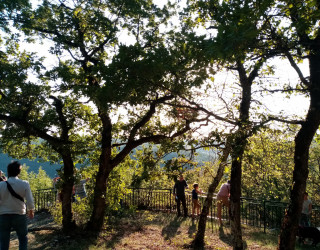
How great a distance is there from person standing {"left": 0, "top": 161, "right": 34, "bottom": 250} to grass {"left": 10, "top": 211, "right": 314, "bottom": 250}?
309 cm

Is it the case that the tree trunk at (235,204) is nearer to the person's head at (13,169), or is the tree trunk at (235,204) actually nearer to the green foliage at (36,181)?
the person's head at (13,169)

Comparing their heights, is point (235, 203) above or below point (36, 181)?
above

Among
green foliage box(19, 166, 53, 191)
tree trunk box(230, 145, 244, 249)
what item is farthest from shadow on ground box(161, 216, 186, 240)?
green foliage box(19, 166, 53, 191)

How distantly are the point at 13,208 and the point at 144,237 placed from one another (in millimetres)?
5370

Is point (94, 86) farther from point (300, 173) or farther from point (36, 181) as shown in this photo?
point (36, 181)

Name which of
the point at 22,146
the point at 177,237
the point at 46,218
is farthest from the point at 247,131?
the point at 46,218

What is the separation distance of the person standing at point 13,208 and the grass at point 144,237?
309 cm

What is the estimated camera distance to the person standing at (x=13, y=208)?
16.5 feet

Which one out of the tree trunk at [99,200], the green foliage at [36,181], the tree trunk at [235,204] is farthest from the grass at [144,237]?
the green foliage at [36,181]

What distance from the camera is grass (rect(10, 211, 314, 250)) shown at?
27.2 ft

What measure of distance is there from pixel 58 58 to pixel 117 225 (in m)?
6.70

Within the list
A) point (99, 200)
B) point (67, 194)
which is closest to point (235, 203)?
point (99, 200)

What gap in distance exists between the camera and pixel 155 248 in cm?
811

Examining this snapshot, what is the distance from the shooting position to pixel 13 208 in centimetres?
505
